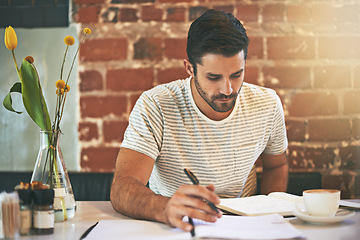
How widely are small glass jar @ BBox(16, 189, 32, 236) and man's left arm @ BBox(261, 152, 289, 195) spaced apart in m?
1.00

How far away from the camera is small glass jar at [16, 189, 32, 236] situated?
3.16ft

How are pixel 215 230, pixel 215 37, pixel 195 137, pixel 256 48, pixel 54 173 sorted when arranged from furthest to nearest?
pixel 256 48, pixel 195 137, pixel 215 37, pixel 54 173, pixel 215 230

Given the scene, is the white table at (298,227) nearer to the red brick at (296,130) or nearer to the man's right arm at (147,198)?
the man's right arm at (147,198)

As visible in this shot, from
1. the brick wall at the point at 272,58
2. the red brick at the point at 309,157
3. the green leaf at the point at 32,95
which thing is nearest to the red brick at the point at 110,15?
the brick wall at the point at 272,58

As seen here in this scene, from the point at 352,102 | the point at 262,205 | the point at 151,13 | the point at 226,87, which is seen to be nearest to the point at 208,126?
the point at 226,87

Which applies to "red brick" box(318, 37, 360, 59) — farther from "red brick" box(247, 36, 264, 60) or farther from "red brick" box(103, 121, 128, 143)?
"red brick" box(103, 121, 128, 143)

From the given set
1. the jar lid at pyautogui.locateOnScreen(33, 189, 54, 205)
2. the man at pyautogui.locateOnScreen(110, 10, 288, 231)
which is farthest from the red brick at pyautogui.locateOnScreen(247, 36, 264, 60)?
the jar lid at pyautogui.locateOnScreen(33, 189, 54, 205)

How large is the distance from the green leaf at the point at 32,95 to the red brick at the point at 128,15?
824 millimetres

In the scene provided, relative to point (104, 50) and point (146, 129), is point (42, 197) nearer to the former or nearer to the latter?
point (146, 129)

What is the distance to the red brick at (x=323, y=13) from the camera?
187 centimetres

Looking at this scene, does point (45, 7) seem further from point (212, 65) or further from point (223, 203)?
point (223, 203)

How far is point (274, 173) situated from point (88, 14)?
1003 mm

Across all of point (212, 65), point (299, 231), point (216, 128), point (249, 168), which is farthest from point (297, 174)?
point (299, 231)

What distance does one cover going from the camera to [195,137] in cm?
152
